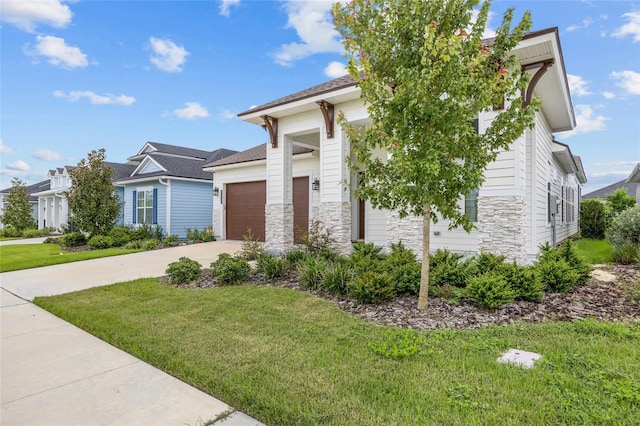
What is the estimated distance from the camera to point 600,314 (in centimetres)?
430

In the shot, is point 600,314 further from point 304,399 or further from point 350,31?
point 350,31

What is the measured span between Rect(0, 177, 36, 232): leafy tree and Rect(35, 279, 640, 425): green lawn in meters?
23.8

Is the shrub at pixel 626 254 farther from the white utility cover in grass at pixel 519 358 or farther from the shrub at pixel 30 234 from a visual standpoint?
the shrub at pixel 30 234

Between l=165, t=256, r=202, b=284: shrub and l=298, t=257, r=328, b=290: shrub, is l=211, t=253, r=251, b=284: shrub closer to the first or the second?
l=165, t=256, r=202, b=284: shrub

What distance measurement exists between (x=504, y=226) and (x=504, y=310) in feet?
8.79

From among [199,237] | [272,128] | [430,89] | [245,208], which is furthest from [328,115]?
[199,237]

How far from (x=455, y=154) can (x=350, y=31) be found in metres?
2.23

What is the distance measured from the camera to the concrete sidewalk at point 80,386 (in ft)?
7.85

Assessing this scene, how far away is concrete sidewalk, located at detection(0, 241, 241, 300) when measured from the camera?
6.72 metres

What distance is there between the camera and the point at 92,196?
13.8 m

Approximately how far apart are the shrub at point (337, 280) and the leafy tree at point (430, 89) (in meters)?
1.63

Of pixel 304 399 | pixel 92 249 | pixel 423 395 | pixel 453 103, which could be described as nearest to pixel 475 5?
pixel 453 103

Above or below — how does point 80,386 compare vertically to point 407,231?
below

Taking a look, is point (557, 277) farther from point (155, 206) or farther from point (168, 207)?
point (155, 206)
